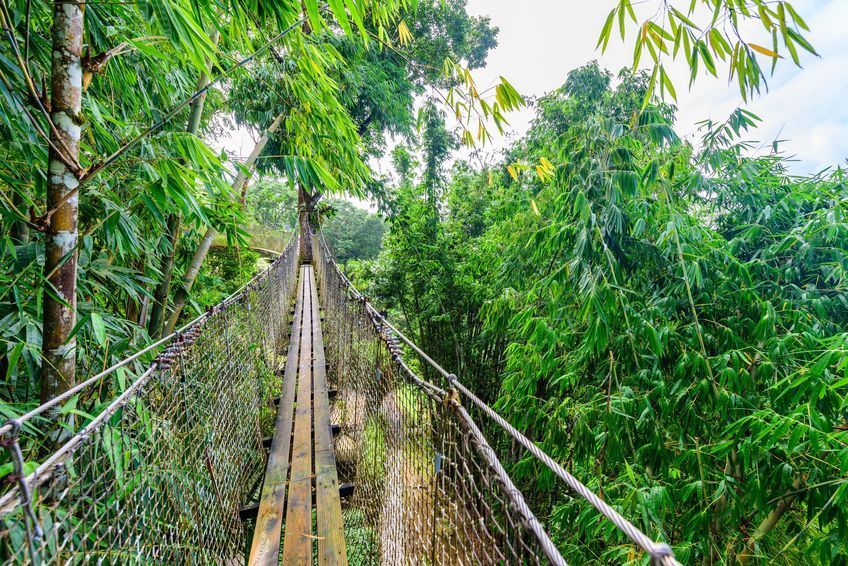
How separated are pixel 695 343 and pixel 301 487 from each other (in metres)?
1.79

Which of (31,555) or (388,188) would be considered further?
(388,188)

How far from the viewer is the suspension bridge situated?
1.74ft

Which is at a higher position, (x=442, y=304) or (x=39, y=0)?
(x=39, y=0)

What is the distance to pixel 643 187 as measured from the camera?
154 centimetres

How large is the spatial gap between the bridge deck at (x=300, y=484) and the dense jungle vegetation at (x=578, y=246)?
Result: 2.32 feet

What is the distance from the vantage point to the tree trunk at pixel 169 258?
5.31 ft

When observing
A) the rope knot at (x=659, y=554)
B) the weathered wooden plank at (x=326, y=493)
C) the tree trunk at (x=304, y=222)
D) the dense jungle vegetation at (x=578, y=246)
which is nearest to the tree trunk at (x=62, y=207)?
the dense jungle vegetation at (x=578, y=246)

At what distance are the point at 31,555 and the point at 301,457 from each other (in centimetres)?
132

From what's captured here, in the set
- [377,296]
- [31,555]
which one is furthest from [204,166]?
[377,296]

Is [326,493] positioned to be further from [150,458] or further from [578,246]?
[578,246]

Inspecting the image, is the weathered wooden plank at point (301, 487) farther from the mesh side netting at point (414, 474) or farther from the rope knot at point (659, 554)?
the rope knot at point (659, 554)

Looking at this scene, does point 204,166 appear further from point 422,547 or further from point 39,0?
point 422,547

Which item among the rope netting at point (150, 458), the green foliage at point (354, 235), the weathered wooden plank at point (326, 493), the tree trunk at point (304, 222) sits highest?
the green foliage at point (354, 235)

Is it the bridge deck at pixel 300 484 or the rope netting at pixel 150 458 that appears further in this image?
the bridge deck at pixel 300 484
